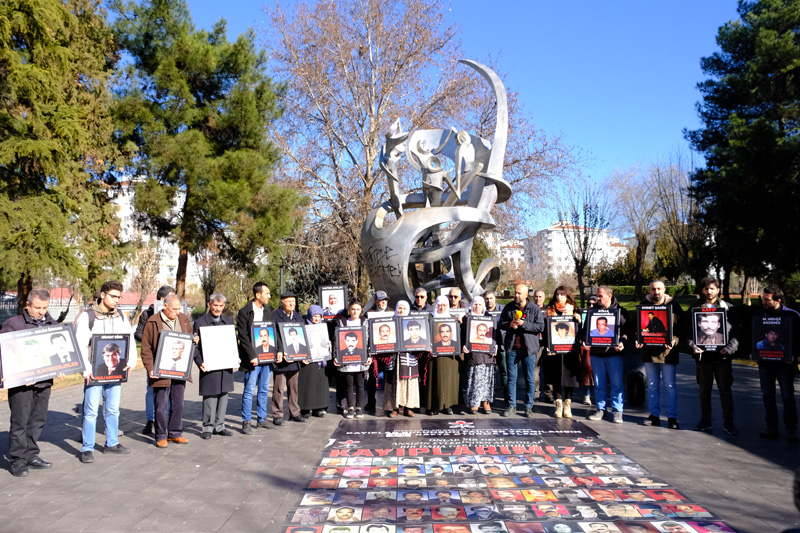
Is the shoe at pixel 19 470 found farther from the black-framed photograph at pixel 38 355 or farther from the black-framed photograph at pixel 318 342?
the black-framed photograph at pixel 318 342

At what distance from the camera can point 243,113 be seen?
21000 mm

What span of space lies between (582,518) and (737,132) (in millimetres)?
19458

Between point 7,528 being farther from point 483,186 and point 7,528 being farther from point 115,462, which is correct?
point 483,186

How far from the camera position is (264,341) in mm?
7750

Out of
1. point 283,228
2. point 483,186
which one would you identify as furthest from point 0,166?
point 483,186

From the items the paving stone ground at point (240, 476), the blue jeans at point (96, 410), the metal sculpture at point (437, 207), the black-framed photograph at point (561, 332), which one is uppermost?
the metal sculpture at point (437, 207)

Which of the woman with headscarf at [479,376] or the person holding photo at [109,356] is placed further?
the woman with headscarf at [479,376]

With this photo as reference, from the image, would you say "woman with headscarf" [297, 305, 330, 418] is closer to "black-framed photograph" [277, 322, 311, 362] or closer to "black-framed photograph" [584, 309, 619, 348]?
"black-framed photograph" [277, 322, 311, 362]

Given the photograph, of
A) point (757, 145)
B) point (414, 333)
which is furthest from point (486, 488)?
point (757, 145)

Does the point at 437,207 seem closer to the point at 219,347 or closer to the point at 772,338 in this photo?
the point at 219,347

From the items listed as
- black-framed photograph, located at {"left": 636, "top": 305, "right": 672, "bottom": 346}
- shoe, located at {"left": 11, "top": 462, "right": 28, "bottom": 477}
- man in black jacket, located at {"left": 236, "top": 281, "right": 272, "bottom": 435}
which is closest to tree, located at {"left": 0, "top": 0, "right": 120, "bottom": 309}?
man in black jacket, located at {"left": 236, "top": 281, "right": 272, "bottom": 435}

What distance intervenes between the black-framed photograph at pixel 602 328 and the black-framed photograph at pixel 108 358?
5.78m

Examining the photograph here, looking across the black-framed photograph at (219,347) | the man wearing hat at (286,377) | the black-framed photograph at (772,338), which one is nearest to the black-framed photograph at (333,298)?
the man wearing hat at (286,377)

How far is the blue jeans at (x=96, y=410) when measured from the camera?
6.39 metres
